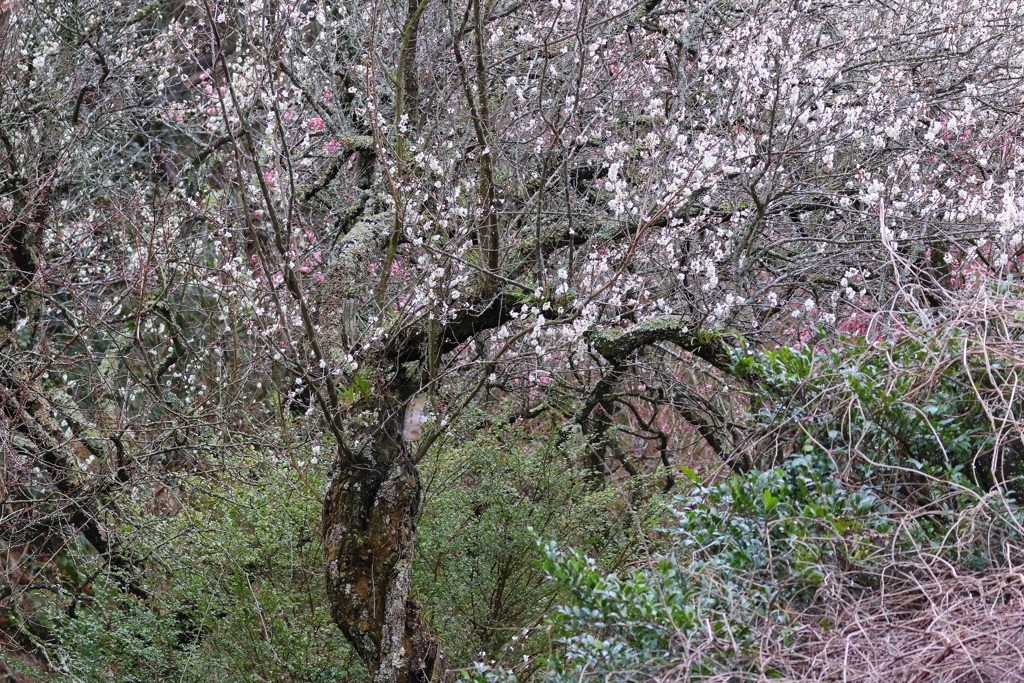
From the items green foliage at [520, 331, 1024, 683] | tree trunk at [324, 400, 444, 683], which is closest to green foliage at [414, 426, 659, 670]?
tree trunk at [324, 400, 444, 683]

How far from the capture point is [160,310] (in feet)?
24.0

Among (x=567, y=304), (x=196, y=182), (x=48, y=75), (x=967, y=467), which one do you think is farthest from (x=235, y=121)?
(x=967, y=467)

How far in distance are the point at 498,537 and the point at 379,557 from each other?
2.80 feet

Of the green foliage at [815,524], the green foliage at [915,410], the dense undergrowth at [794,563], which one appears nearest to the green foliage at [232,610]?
the dense undergrowth at [794,563]

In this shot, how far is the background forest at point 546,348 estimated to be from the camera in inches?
112

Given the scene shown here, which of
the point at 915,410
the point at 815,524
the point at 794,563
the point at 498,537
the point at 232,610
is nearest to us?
the point at 794,563

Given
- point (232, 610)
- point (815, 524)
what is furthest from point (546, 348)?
point (815, 524)

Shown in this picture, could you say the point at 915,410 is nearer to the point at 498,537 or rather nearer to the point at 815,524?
the point at 815,524

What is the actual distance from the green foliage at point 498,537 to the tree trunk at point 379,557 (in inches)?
19.3

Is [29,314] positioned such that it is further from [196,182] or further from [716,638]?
[716,638]

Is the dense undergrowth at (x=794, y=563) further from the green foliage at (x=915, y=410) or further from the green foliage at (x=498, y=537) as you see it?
the green foliage at (x=498, y=537)

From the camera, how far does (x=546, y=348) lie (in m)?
5.04

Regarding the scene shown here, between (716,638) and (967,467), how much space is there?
3.80ft

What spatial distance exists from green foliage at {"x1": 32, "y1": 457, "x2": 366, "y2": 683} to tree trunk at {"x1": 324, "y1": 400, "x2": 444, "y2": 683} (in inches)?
18.0
